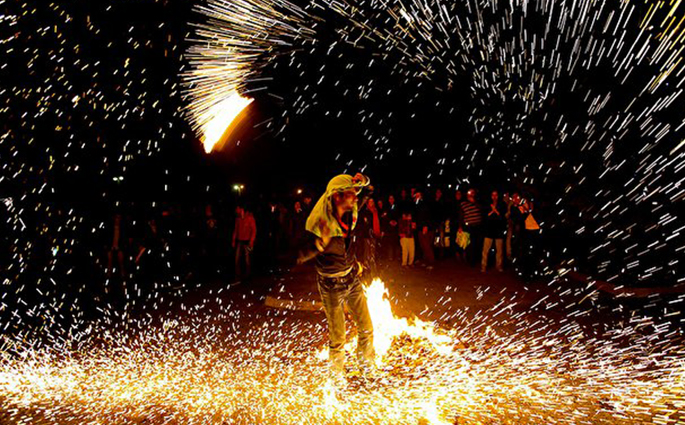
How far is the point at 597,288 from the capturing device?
7059mm

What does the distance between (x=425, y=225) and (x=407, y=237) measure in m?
0.70

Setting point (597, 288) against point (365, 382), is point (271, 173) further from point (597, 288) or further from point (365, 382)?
point (365, 382)

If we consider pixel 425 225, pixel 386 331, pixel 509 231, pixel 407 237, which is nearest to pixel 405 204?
pixel 425 225

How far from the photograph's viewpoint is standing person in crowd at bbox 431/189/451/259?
1136cm

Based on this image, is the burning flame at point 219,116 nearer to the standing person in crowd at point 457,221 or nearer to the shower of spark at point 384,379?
the shower of spark at point 384,379

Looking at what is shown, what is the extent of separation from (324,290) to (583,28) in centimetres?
627

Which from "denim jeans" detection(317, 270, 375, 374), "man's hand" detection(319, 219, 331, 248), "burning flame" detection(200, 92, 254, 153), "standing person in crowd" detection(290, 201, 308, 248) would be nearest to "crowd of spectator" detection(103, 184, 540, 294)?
"standing person in crowd" detection(290, 201, 308, 248)

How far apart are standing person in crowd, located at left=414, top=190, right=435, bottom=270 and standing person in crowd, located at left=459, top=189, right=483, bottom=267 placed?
99 cm

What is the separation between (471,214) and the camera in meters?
9.86

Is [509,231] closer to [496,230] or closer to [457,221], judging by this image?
[496,230]

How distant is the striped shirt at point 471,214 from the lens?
9.77 meters

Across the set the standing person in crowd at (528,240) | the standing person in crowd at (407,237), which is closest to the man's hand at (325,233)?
the standing person in crowd at (528,240)

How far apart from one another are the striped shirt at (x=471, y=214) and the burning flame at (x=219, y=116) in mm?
6195

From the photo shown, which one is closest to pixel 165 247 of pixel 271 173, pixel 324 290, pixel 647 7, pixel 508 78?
pixel 324 290
